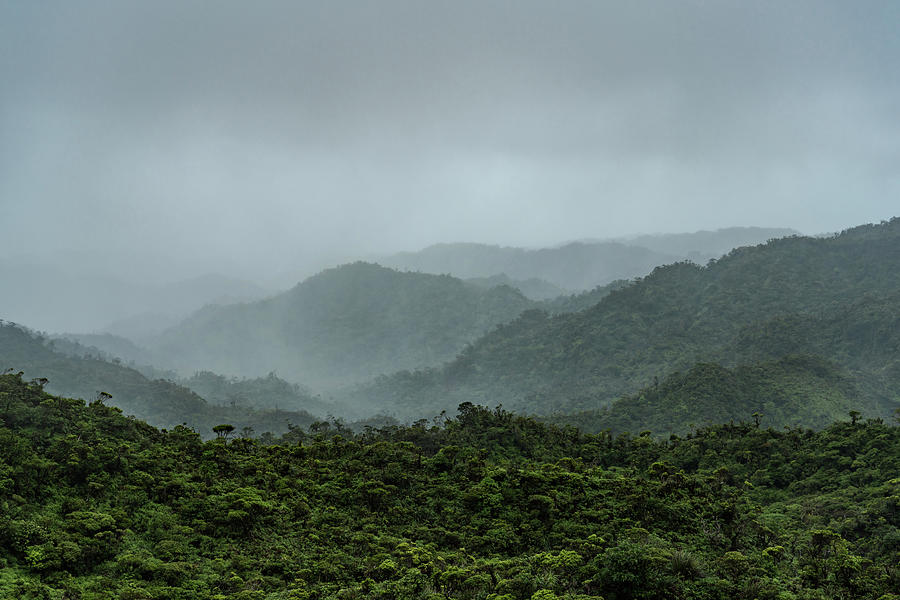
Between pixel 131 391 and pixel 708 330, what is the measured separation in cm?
11279

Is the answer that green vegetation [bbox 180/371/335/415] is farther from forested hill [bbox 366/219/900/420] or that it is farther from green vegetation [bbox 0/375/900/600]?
green vegetation [bbox 0/375/900/600]

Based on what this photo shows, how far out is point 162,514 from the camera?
16.5 meters

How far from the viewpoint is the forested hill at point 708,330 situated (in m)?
79.4

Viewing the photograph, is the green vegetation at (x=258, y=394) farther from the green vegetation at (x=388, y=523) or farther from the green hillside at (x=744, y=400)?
the green vegetation at (x=388, y=523)

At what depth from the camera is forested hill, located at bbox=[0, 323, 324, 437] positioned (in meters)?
96.5

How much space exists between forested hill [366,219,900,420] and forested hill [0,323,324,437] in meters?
42.0

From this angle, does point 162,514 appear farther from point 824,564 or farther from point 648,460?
point 648,460

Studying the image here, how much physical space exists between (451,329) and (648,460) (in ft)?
558

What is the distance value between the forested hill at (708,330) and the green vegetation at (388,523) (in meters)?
59.7

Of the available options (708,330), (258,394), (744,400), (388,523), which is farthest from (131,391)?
(708,330)

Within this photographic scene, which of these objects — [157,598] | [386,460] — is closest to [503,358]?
[386,460]

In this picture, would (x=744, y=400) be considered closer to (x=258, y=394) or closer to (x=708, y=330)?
(x=708, y=330)

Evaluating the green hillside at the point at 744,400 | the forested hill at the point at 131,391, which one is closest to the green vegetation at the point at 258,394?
the forested hill at the point at 131,391

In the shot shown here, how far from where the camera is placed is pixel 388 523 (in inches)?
730
